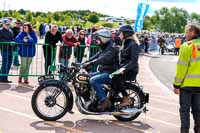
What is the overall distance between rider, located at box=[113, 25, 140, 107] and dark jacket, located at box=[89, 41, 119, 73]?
0.35ft

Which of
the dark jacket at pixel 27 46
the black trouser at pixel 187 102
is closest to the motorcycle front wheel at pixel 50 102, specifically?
the black trouser at pixel 187 102

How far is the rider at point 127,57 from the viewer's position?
26.2ft

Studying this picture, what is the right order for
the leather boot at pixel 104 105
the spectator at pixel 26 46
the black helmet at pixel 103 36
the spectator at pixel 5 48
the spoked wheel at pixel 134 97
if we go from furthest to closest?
the spectator at pixel 5 48 < the spectator at pixel 26 46 < the spoked wheel at pixel 134 97 < the black helmet at pixel 103 36 < the leather boot at pixel 104 105

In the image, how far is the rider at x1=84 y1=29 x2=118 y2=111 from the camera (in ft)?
26.3

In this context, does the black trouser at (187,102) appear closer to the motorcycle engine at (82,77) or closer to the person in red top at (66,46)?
the motorcycle engine at (82,77)

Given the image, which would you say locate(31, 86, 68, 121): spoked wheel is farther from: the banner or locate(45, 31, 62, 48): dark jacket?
the banner

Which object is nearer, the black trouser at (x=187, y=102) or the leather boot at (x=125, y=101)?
the black trouser at (x=187, y=102)

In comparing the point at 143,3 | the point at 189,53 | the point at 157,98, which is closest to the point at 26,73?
the point at 157,98

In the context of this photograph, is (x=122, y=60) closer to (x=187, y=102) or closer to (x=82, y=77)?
(x=82, y=77)

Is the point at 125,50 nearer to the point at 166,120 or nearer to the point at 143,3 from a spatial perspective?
the point at 166,120

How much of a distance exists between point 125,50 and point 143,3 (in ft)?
59.1

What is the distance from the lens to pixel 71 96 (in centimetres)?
813

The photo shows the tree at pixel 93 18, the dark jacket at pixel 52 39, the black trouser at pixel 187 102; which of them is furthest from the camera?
the tree at pixel 93 18

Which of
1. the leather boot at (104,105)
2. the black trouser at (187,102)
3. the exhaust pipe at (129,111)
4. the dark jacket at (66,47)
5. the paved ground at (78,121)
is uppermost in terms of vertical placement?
the dark jacket at (66,47)
